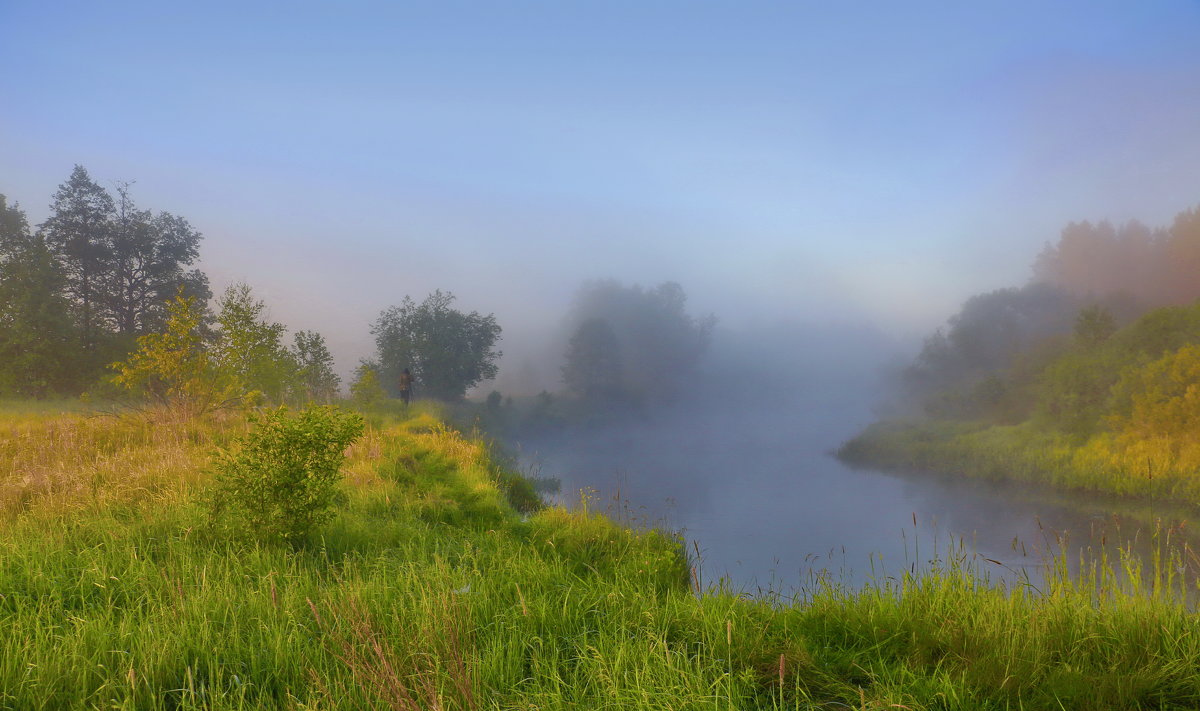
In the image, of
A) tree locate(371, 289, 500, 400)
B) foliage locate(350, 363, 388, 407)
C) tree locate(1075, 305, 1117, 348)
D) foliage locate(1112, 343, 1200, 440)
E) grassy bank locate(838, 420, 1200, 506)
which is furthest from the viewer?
tree locate(371, 289, 500, 400)

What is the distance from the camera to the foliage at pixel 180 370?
49.9ft

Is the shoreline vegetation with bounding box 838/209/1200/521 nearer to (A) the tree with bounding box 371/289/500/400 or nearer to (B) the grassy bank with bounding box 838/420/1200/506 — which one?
(B) the grassy bank with bounding box 838/420/1200/506

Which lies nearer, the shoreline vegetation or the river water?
the river water

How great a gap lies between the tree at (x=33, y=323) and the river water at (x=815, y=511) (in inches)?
1197

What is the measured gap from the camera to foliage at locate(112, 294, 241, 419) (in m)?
15.2

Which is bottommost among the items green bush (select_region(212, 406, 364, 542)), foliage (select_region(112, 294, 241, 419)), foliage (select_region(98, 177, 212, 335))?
green bush (select_region(212, 406, 364, 542))

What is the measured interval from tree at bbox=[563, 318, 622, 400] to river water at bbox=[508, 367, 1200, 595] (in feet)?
25.2

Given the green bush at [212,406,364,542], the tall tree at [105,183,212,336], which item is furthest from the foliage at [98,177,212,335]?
the green bush at [212,406,364,542]

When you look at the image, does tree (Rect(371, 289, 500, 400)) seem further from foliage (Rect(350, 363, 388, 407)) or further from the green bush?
the green bush

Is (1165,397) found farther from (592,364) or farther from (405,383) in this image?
(592,364)

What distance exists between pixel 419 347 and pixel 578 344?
90.7 ft

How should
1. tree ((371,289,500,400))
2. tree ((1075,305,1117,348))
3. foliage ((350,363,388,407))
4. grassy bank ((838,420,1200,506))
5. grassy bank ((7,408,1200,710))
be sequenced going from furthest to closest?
tree ((371,289,500,400)) → tree ((1075,305,1117,348)) → foliage ((350,363,388,407)) → grassy bank ((838,420,1200,506)) → grassy bank ((7,408,1200,710))

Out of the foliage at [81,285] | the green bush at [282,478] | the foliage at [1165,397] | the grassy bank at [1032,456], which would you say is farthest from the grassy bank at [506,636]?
the foliage at [81,285]

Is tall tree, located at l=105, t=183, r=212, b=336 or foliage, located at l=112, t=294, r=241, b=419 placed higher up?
tall tree, located at l=105, t=183, r=212, b=336
